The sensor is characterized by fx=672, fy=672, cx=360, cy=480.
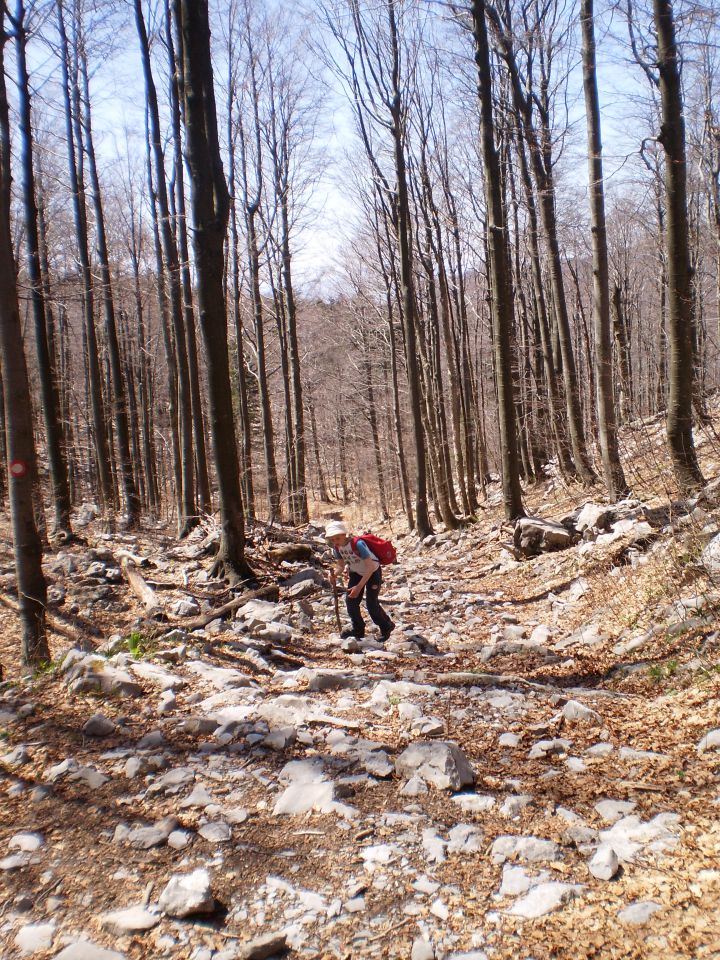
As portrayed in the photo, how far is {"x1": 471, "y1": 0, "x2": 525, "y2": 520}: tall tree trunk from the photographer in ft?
36.1

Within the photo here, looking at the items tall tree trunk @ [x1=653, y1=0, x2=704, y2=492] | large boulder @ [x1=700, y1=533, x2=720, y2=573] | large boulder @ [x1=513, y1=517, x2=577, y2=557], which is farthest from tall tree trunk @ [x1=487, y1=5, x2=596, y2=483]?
large boulder @ [x1=700, y1=533, x2=720, y2=573]

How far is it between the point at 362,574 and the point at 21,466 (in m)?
3.47

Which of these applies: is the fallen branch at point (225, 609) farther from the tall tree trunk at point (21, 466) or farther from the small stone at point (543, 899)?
the small stone at point (543, 899)

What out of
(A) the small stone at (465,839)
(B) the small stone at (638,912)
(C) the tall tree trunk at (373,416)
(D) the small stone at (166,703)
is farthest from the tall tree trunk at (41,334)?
(C) the tall tree trunk at (373,416)

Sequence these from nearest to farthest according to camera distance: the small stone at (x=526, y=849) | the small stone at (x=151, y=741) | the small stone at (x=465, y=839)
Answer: the small stone at (x=526, y=849) → the small stone at (x=465, y=839) → the small stone at (x=151, y=741)

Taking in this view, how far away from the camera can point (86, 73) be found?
16.7m

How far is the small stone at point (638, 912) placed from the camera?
229 cm

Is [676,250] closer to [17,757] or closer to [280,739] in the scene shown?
[280,739]

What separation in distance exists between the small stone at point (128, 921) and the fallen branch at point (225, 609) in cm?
438

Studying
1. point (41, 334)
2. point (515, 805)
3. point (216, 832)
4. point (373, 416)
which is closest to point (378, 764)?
point (515, 805)

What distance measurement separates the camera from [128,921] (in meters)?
2.51

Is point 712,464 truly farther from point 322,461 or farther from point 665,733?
point 322,461

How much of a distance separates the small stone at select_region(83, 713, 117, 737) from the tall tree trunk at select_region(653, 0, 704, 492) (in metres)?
6.49

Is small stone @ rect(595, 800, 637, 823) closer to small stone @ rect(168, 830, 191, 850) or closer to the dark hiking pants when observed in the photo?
small stone @ rect(168, 830, 191, 850)
